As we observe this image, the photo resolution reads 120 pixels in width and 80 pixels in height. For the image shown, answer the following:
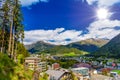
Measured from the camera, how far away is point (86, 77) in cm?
16938

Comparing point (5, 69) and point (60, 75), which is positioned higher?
point (5, 69)

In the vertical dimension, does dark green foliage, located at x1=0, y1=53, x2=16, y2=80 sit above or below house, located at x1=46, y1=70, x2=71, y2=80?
above

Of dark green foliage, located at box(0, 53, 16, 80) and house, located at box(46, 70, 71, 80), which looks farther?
house, located at box(46, 70, 71, 80)

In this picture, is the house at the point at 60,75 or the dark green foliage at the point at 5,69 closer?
the dark green foliage at the point at 5,69

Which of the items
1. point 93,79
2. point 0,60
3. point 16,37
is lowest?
point 93,79

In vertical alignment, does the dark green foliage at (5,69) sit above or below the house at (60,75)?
above

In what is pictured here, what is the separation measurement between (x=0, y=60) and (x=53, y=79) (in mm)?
72548

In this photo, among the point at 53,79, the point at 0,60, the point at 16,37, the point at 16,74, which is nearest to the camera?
the point at 0,60

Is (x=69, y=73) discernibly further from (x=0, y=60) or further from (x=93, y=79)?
(x=0, y=60)

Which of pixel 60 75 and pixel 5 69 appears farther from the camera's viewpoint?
pixel 60 75

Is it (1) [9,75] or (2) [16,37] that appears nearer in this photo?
(1) [9,75]

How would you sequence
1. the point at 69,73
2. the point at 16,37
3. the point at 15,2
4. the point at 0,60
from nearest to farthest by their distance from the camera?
the point at 0,60 → the point at 15,2 → the point at 16,37 → the point at 69,73

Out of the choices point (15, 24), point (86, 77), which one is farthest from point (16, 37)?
point (86, 77)

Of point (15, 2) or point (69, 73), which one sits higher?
point (15, 2)
